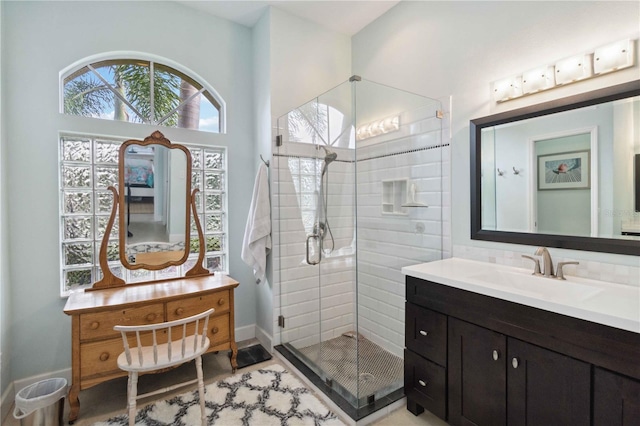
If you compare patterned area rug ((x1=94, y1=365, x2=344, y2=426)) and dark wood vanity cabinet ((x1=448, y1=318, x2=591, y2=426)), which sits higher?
dark wood vanity cabinet ((x1=448, y1=318, x2=591, y2=426))

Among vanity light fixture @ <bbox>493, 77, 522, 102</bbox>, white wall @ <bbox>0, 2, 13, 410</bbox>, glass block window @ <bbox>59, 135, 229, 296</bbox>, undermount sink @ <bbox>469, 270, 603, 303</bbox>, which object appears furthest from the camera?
glass block window @ <bbox>59, 135, 229, 296</bbox>

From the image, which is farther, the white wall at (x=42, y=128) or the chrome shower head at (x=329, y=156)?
the chrome shower head at (x=329, y=156)

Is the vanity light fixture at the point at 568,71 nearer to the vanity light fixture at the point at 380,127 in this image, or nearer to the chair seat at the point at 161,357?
the vanity light fixture at the point at 380,127

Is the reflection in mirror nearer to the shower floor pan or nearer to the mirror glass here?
the mirror glass

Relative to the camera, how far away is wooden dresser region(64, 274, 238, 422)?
1938mm

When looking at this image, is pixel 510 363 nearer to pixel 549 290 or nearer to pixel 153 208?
pixel 549 290

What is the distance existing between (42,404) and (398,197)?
2.61 m

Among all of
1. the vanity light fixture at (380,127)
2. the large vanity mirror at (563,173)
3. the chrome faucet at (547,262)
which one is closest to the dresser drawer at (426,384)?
the chrome faucet at (547,262)

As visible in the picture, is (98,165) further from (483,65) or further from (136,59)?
(483,65)

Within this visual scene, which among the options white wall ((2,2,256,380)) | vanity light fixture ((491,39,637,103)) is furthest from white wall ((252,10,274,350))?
vanity light fixture ((491,39,637,103))

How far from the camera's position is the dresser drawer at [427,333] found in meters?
1.76

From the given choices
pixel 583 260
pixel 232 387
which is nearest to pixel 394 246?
pixel 583 260

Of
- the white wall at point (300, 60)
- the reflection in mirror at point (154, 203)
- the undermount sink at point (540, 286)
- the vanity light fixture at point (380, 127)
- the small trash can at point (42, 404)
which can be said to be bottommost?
the small trash can at point (42, 404)

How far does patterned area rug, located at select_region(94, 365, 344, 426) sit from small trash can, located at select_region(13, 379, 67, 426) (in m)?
0.25
